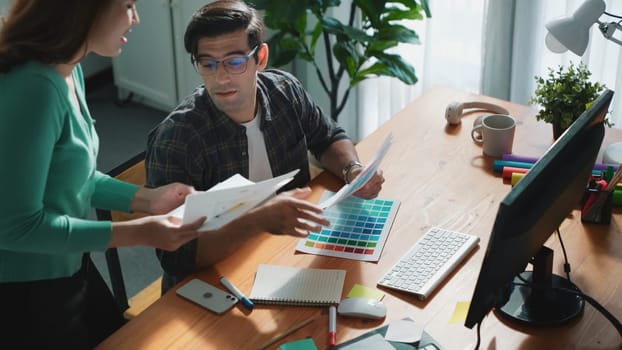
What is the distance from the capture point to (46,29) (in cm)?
140

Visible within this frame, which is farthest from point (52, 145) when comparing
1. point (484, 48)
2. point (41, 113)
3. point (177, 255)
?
point (484, 48)

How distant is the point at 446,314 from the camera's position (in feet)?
5.37

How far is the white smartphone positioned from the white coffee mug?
928 mm

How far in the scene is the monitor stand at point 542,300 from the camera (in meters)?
1.62

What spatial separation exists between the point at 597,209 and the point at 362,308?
2.30 feet

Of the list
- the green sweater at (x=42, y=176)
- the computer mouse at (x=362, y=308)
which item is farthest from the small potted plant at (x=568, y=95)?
the green sweater at (x=42, y=176)

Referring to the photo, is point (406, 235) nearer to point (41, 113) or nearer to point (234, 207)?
point (234, 207)

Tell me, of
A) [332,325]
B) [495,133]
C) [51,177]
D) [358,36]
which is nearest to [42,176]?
[51,177]

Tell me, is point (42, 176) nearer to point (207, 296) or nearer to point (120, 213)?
point (207, 296)

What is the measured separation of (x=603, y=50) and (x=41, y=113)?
241 cm

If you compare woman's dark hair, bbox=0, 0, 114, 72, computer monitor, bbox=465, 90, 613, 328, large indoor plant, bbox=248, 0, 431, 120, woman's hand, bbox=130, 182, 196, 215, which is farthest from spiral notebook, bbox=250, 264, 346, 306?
large indoor plant, bbox=248, 0, 431, 120

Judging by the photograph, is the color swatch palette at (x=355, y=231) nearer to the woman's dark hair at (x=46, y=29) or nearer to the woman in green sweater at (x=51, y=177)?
the woman in green sweater at (x=51, y=177)

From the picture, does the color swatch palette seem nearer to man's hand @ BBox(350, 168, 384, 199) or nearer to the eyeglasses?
man's hand @ BBox(350, 168, 384, 199)

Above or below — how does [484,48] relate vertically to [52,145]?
below
